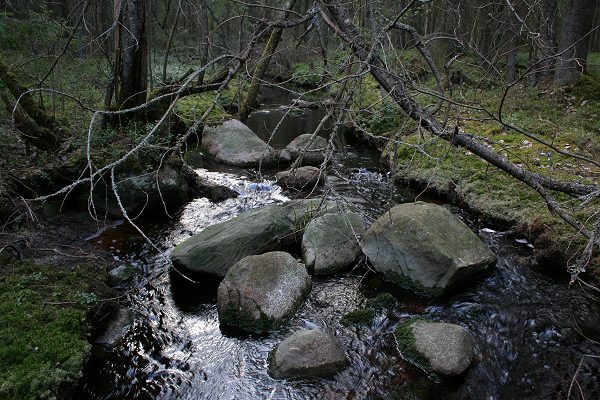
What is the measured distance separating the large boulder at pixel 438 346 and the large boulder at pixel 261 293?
125 centimetres

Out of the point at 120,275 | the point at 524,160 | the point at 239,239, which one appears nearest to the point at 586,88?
the point at 524,160

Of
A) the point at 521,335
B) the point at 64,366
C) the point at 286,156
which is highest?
the point at 64,366

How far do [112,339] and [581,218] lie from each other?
583cm

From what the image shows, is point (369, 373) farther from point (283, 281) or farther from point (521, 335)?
point (521, 335)

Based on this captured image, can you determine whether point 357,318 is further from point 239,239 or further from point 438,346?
point 239,239

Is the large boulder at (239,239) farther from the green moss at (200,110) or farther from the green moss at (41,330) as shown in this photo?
the green moss at (200,110)

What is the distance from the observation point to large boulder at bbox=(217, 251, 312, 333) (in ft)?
14.8

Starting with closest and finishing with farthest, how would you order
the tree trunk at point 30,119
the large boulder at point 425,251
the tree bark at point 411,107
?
the tree bark at point 411,107 → the large boulder at point 425,251 → the tree trunk at point 30,119

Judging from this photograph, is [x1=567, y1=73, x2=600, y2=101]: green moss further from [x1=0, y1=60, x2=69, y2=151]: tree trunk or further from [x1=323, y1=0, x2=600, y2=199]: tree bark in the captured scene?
[x1=0, y1=60, x2=69, y2=151]: tree trunk

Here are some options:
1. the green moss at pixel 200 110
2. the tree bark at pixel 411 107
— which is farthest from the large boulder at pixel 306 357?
the green moss at pixel 200 110

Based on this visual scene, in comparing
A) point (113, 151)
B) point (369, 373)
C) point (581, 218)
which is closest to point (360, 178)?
point (581, 218)

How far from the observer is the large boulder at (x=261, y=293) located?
4.52m

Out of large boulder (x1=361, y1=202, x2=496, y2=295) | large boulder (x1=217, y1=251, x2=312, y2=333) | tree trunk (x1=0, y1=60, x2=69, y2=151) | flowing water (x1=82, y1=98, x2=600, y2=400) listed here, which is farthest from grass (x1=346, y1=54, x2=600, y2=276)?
tree trunk (x1=0, y1=60, x2=69, y2=151)

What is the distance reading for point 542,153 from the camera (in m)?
7.32
